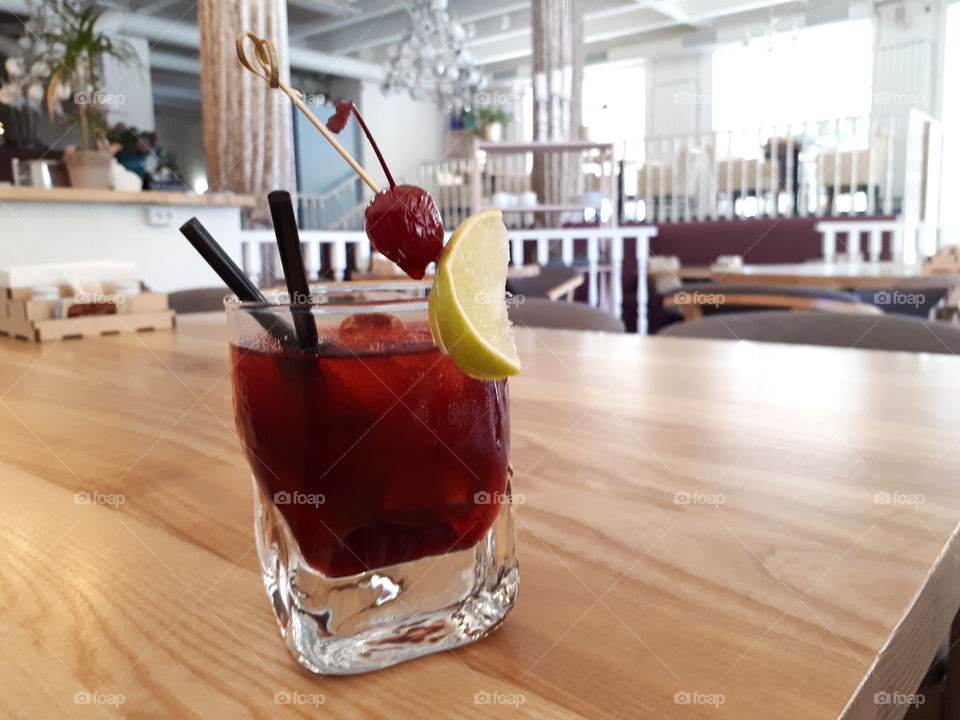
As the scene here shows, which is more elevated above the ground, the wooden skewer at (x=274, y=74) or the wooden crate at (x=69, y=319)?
the wooden skewer at (x=274, y=74)

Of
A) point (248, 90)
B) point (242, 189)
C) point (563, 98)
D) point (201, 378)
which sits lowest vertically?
point (201, 378)

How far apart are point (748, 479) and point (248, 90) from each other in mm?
3490

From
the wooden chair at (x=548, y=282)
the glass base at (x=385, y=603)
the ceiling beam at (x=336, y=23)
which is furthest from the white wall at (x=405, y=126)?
the glass base at (x=385, y=603)

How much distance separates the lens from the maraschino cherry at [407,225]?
333 millimetres

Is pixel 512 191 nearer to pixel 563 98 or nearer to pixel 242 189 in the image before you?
pixel 563 98

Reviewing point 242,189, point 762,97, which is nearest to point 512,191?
point 762,97

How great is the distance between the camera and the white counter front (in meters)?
2.32

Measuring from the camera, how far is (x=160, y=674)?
0.28m
